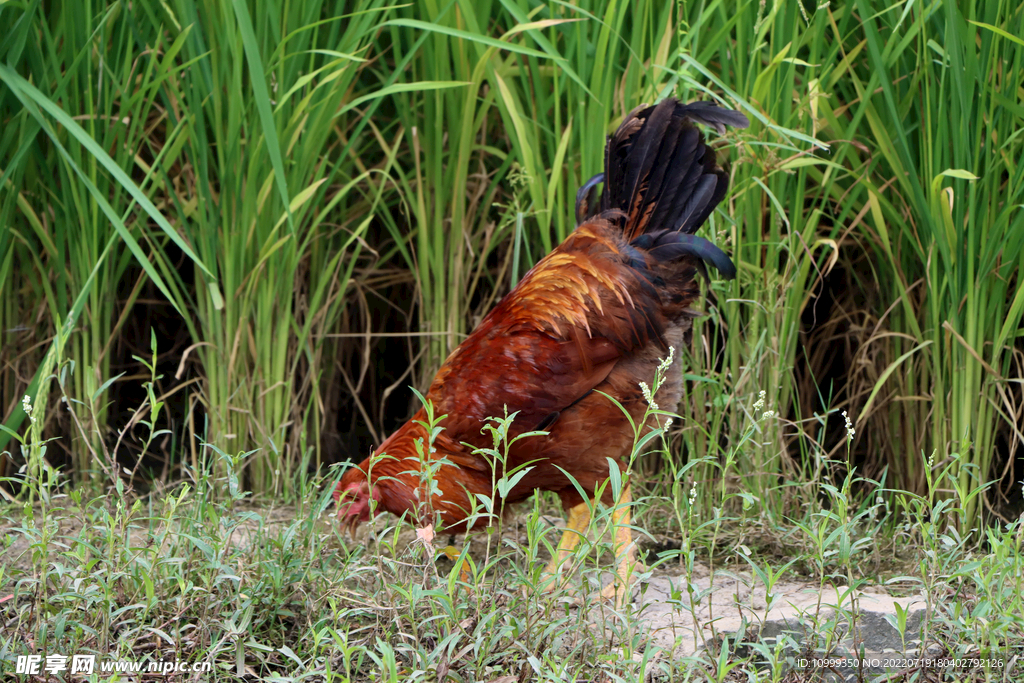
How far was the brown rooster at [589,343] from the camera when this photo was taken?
2266 mm

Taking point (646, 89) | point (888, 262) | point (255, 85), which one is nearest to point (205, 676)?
point (255, 85)

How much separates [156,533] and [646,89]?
2.01 metres

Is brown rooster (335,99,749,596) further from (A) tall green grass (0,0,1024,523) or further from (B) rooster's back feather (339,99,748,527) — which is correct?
(A) tall green grass (0,0,1024,523)

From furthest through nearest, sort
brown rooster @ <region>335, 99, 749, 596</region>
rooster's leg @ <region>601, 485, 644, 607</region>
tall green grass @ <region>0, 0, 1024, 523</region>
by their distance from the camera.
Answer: tall green grass @ <region>0, 0, 1024, 523</region>
brown rooster @ <region>335, 99, 749, 596</region>
rooster's leg @ <region>601, 485, 644, 607</region>

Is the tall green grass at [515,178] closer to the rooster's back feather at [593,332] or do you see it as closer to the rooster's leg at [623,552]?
the rooster's back feather at [593,332]

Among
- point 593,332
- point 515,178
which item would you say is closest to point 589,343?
point 593,332

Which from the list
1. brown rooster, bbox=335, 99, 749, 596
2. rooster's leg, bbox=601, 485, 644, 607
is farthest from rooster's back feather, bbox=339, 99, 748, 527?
rooster's leg, bbox=601, 485, 644, 607

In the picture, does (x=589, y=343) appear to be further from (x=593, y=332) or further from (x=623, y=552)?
(x=623, y=552)

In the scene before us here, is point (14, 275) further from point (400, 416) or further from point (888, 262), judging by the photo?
point (888, 262)

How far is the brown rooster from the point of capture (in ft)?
7.43

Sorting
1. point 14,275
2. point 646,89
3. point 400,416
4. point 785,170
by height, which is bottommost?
point 400,416

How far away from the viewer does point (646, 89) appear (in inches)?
108

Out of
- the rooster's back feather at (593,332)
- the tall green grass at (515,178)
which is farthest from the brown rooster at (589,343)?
the tall green grass at (515,178)

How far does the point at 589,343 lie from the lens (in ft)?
7.77
